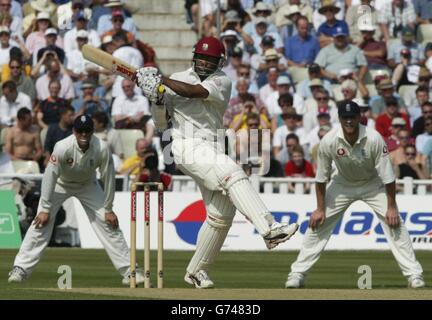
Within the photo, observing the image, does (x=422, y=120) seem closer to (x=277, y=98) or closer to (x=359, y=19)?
(x=277, y=98)

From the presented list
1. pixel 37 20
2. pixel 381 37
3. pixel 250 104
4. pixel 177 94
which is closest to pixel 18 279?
pixel 177 94

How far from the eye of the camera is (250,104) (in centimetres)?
2059

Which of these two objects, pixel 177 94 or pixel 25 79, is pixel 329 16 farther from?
pixel 177 94

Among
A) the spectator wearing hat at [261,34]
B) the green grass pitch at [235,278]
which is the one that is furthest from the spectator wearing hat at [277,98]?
the green grass pitch at [235,278]

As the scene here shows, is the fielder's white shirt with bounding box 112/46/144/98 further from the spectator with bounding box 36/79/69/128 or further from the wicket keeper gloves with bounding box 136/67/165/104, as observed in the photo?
the wicket keeper gloves with bounding box 136/67/165/104

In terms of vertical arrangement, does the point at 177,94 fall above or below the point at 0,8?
below

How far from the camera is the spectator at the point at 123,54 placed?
2159 centimetres

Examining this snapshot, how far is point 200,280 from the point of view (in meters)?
12.5

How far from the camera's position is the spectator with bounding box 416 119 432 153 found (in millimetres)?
20625

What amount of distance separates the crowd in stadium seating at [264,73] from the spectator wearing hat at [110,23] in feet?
0.07

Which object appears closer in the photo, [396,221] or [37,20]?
[396,221]

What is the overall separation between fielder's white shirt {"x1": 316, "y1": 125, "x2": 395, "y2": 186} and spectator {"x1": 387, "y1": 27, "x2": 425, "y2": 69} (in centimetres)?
990

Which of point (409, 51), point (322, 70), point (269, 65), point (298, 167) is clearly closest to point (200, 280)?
point (298, 167)

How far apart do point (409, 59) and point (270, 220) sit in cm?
1157
